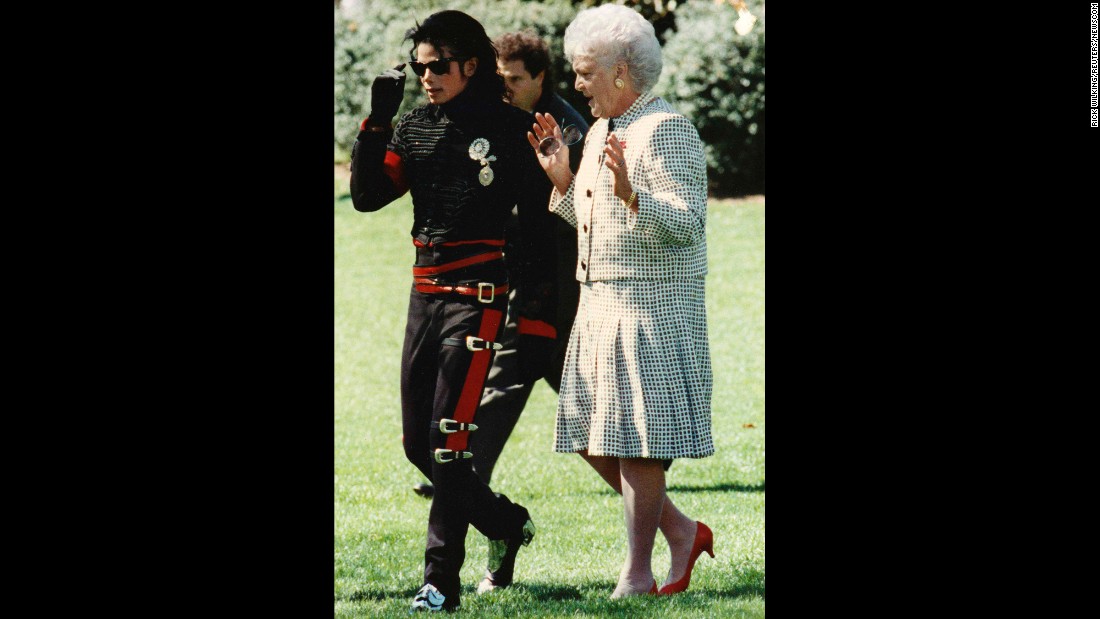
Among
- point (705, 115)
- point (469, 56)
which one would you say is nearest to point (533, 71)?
point (469, 56)

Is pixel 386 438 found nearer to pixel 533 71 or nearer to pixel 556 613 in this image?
pixel 533 71

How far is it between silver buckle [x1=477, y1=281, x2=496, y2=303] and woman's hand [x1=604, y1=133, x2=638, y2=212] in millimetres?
Answer: 562

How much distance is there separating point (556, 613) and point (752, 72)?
541 inches

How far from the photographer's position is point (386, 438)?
31.1 ft

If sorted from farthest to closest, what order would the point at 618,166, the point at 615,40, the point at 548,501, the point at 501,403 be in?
the point at 548,501, the point at 501,403, the point at 615,40, the point at 618,166

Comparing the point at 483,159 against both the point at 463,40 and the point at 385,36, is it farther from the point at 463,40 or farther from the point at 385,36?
the point at 385,36

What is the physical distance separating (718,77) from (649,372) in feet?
43.8

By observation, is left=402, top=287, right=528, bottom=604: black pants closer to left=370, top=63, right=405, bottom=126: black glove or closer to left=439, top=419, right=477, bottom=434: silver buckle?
left=439, top=419, right=477, bottom=434: silver buckle

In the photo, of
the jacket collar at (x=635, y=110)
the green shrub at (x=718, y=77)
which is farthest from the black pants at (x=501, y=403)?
the green shrub at (x=718, y=77)

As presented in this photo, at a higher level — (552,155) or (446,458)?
(552,155)

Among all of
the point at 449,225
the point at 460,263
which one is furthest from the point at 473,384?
the point at 449,225

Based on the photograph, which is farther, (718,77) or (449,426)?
(718,77)

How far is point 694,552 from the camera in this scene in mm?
5098

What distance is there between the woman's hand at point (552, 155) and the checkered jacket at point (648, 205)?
89 mm
